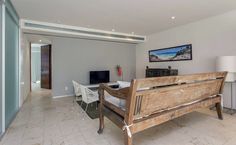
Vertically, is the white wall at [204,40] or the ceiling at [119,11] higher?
the ceiling at [119,11]

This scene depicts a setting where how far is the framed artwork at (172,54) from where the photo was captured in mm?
4594

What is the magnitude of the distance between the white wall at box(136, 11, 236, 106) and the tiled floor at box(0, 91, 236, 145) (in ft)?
5.01

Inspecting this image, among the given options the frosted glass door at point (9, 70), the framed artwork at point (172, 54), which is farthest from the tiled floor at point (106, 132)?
the framed artwork at point (172, 54)

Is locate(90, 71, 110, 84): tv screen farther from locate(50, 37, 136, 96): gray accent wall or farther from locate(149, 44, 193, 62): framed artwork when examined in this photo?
locate(149, 44, 193, 62): framed artwork

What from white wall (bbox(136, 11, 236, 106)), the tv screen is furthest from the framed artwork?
the tv screen

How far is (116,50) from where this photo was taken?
6.43m

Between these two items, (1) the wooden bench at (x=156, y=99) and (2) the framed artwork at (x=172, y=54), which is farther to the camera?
(2) the framed artwork at (x=172, y=54)

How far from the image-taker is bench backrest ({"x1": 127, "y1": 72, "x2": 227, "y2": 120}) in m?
1.76

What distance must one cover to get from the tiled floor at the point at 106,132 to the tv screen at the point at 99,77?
7.73 ft

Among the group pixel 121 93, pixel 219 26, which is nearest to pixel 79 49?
pixel 121 93

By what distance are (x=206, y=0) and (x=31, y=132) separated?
4352mm

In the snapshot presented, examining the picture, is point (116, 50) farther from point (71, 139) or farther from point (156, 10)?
point (71, 139)

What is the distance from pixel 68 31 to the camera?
467cm

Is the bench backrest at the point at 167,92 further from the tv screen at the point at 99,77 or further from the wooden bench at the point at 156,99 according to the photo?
the tv screen at the point at 99,77
